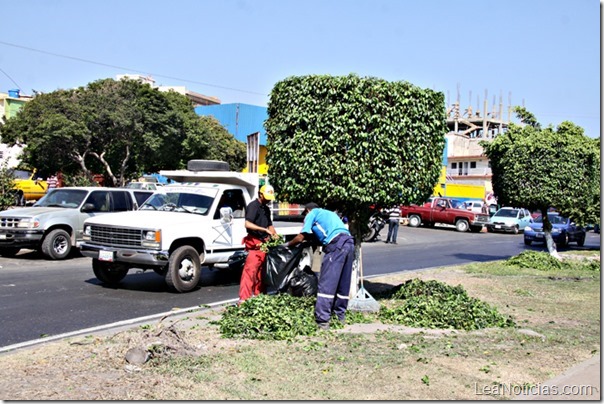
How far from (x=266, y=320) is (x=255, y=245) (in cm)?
228

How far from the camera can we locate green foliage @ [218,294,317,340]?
7.59 m

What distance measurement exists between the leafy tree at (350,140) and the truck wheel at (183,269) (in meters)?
3.01

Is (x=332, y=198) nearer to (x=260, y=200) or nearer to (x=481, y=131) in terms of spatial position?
(x=260, y=200)

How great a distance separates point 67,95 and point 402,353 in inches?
1286

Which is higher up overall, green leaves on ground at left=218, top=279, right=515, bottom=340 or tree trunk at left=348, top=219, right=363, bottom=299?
tree trunk at left=348, top=219, right=363, bottom=299

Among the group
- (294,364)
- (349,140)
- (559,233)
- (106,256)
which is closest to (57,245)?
(106,256)

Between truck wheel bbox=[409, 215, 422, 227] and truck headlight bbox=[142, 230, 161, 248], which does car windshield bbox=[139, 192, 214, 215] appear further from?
truck wheel bbox=[409, 215, 422, 227]

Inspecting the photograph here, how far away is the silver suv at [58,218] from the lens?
15789 millimetres

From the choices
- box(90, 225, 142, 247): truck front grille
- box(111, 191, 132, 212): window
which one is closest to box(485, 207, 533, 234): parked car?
box(111, 191, 132, 212): window

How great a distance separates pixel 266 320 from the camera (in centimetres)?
779

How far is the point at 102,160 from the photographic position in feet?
119

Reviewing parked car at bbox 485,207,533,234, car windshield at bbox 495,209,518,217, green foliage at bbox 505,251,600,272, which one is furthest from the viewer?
car windshield at bbox 495,209,518,217

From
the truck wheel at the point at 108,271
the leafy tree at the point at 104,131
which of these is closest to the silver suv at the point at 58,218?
the truck wheel at the point at 108,271

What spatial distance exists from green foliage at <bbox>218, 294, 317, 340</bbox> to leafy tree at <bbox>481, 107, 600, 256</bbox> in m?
9.96
